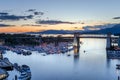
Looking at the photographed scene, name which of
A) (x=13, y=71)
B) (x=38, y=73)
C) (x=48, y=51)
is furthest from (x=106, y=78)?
(x=48, y=51)

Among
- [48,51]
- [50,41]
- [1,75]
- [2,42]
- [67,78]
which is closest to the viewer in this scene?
[1,75]

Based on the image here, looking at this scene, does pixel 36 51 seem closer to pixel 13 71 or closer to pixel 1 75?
pixel 13 71

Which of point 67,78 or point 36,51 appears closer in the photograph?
point 67,78

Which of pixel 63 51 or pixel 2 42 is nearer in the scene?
pixel 63 51

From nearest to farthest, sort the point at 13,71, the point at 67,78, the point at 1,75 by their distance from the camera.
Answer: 1. the point at 1,75
2. the point at 67,78
3. the point at 13,71

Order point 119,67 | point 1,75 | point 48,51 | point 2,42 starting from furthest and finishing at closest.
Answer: point 2,42 → point 48,51 → point 119,67 → point 1,75

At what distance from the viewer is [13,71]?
18031 millimetres

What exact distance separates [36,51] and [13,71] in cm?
1707

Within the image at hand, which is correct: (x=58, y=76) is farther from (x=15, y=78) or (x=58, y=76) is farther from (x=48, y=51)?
(x=48, y=51)

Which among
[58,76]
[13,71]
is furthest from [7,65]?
[58,76]

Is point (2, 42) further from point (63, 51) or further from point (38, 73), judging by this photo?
point (38, 73)

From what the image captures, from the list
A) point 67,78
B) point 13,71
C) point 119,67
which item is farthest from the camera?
point 119,67

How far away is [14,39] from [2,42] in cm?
267

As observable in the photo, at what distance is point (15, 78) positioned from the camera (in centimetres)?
1466
